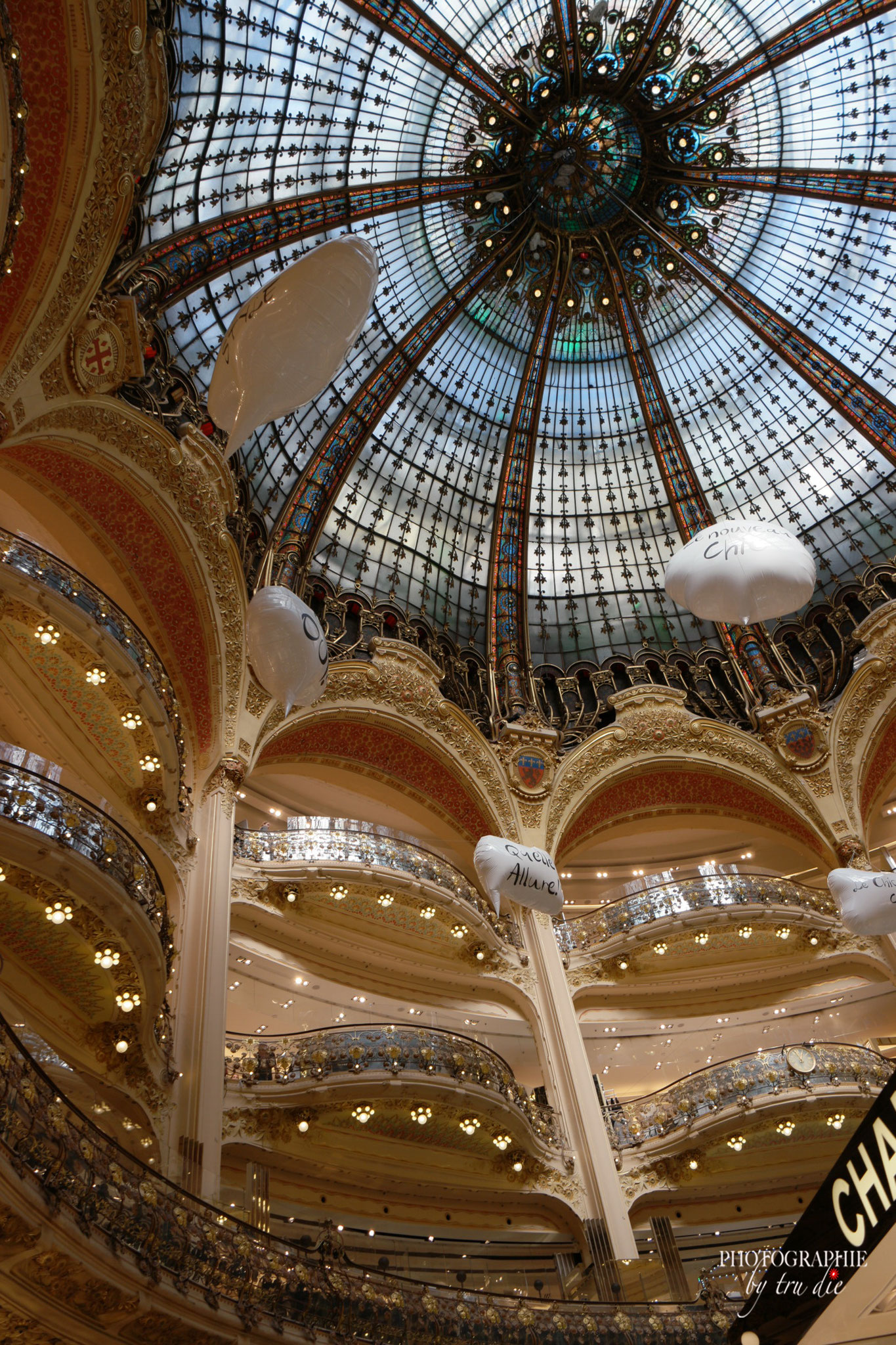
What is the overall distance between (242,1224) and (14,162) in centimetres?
1206

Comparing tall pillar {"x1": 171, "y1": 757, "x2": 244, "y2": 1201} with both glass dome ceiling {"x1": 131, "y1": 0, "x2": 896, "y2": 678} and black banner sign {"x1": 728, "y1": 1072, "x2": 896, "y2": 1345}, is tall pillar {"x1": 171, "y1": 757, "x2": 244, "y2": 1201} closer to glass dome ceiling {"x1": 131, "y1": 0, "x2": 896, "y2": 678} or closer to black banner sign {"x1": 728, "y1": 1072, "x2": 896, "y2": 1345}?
glass dome ceiling {"x1": 131, "y1": 0, "x2": 896, "y2": 678}

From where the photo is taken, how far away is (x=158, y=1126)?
41.0 feet

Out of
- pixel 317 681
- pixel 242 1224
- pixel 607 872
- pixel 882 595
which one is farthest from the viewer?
pixel 607 872

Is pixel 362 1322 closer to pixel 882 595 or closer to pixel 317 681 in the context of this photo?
pixel 317 681

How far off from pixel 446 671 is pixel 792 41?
600 inches

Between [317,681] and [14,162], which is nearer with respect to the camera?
[14,162]

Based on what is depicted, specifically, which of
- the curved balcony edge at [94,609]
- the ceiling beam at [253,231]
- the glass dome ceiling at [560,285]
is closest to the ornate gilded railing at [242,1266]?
the curved balcony edge at [94,609]

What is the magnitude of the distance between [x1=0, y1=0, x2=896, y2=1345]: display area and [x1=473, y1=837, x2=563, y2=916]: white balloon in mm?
110

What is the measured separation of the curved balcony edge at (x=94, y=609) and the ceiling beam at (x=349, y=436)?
516cm

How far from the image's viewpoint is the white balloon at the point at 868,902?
16750mm

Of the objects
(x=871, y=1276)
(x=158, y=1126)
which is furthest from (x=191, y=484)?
(x=871, y=1276)

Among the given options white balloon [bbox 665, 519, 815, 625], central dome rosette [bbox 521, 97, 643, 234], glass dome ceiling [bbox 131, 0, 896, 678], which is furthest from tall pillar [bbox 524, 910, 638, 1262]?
central dome rosette [bbox 521, 97, 643, 234]

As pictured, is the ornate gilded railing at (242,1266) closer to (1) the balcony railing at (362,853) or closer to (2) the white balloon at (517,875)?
(2) the white balloon at (517,875)

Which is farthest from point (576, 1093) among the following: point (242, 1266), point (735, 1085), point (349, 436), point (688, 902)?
point (349, 436)
